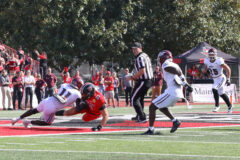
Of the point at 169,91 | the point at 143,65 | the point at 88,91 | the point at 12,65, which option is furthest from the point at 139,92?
the point at 12,65

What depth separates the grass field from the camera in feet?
28.3

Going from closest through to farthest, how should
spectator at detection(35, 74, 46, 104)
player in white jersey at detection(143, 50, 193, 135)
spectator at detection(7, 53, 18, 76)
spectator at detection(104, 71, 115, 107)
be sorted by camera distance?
player in white jersey at detection(143, 50, 193, 135) < spectator at detection(35, 74, 46, 104) < spectator at detection(104, 71, 115, 107) < spectator at detection(7, 53, 18, 76)

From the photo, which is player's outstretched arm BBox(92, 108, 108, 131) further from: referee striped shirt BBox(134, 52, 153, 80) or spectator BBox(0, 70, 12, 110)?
spectator BBox(0, 70, 12, 110)

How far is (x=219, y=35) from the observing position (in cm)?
4138

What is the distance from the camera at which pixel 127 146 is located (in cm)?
987

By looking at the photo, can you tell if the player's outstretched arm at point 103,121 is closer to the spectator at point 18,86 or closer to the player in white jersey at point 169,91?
the player in white jersey at point 169,91

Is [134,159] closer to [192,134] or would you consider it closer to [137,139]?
[137,139]

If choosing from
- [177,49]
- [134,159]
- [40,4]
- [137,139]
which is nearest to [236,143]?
[137,139]

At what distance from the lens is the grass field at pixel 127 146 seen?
862 centimetres

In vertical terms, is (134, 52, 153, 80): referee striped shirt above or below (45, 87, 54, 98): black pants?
above

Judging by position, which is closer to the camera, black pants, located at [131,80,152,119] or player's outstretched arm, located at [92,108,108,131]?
player's outstretched arm, located at [92,108,108,131]

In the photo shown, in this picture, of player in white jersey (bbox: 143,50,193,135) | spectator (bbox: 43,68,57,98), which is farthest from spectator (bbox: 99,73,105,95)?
player in white jersey (bbox: 143,50,193,135)

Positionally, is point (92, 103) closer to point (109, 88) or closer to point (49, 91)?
point (49, 91)

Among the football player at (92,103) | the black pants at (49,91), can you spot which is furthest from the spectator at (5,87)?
the football player at (92,103)
